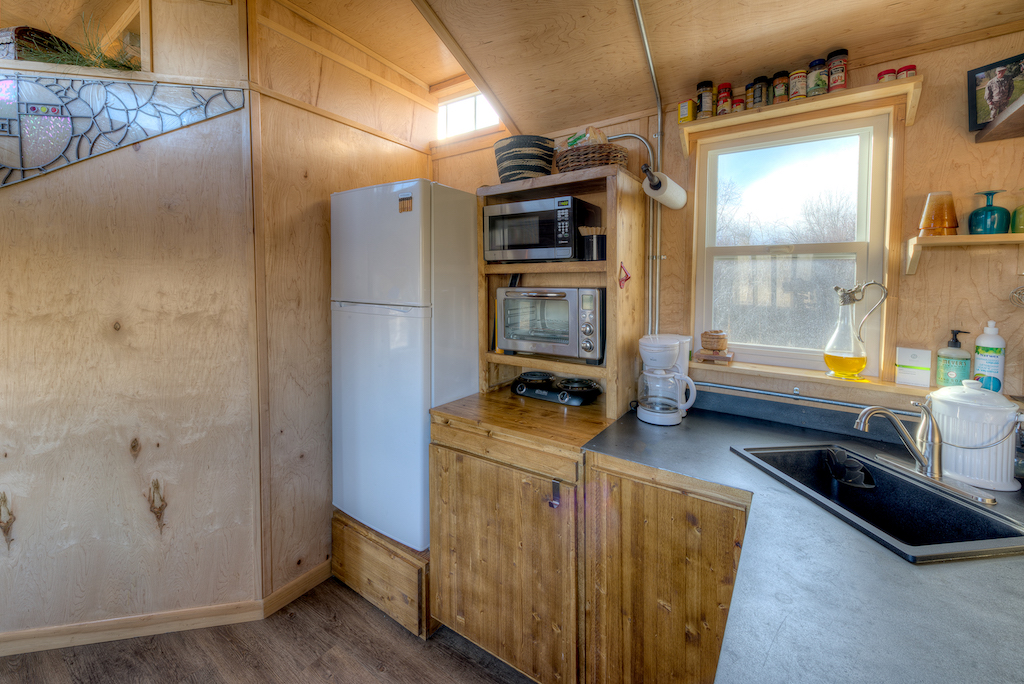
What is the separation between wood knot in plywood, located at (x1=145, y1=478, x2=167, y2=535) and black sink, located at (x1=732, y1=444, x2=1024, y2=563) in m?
2.32

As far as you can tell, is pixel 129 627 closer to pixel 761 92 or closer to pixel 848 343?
pixel 848 343

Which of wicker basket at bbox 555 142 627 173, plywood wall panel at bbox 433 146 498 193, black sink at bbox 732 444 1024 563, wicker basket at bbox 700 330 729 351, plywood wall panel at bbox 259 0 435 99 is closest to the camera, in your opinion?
black sink at bbox 732 444 1024 563

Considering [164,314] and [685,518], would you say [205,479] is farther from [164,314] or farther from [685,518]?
[685,518]

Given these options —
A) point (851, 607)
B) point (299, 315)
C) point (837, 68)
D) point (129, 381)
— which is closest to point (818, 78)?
point (837, 68)

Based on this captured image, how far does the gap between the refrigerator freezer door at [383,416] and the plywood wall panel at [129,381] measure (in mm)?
393

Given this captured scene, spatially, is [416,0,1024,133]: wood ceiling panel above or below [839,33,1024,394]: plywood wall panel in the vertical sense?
above

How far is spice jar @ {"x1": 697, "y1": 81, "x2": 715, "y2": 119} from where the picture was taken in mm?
1782

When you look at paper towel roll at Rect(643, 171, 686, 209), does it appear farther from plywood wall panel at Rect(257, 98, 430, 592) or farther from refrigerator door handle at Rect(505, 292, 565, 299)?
plywood wall panel at Rect(257, 98, 430, 592)

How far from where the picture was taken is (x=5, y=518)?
176cm

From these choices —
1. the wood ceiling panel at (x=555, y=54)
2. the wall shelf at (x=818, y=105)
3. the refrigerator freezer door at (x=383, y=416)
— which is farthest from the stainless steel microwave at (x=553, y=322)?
the wood ceiling panel at (x=555, y=54)

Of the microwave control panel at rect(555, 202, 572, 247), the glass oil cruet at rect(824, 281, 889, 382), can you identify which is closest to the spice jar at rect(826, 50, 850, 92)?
the glass oil cruet at rect(824, 281, 889, 382)

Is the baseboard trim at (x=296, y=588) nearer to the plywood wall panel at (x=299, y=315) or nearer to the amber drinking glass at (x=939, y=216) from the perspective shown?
the plywood wall panel at (x=299, y=315)

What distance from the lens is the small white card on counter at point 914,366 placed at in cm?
151

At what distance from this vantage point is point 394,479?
6.38 feet
